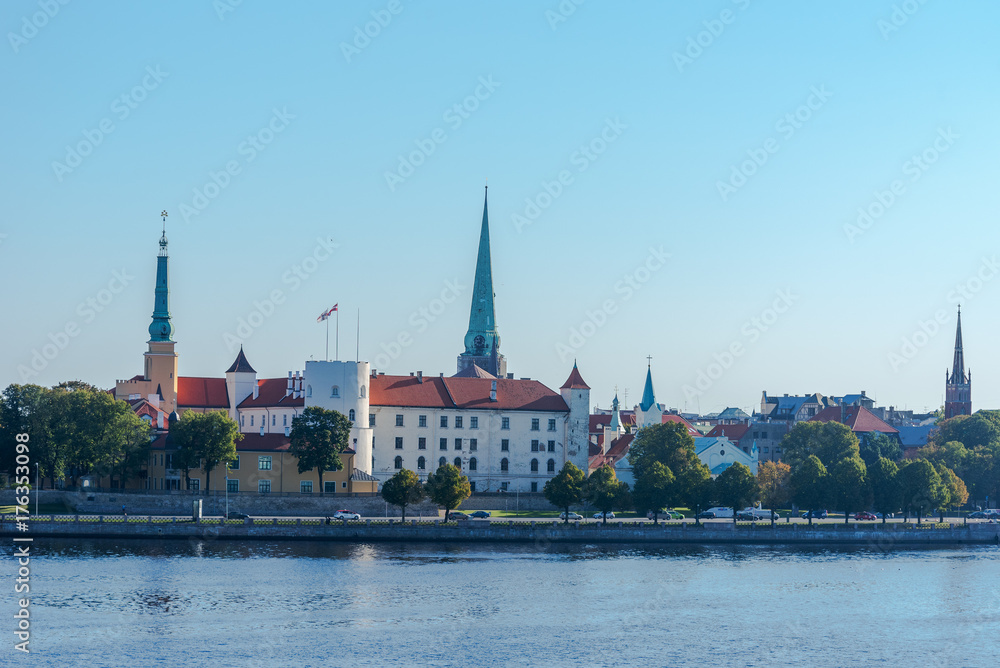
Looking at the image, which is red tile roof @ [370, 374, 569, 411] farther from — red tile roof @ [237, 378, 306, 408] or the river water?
the river water

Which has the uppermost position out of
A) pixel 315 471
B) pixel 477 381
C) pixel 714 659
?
pixel 477 381

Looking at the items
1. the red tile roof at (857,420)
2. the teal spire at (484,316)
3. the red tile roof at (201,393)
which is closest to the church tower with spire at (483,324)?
the teal spire at (484,316)

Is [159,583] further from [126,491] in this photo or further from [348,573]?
[126,491]

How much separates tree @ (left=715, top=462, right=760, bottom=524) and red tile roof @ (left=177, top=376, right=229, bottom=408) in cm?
5102

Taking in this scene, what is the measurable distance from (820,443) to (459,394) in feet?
114

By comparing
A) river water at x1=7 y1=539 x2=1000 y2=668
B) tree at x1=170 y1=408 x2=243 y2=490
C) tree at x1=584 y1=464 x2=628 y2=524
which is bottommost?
river water at x1=7 y1=539 x2=1000 y2=668

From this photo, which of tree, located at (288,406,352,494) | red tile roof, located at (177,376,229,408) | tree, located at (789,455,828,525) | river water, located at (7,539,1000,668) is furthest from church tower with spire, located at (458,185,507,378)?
river water, located at (7,539,1000,668)

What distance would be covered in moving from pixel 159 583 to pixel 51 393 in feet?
137

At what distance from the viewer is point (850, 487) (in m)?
114

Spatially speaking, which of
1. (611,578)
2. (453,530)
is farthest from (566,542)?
(611,578)

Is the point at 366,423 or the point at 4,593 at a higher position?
the point at 366,423

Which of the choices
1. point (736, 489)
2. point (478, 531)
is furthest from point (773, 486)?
point (478, 531)

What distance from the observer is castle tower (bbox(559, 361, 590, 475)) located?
135375mm

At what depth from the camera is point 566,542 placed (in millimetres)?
102062
